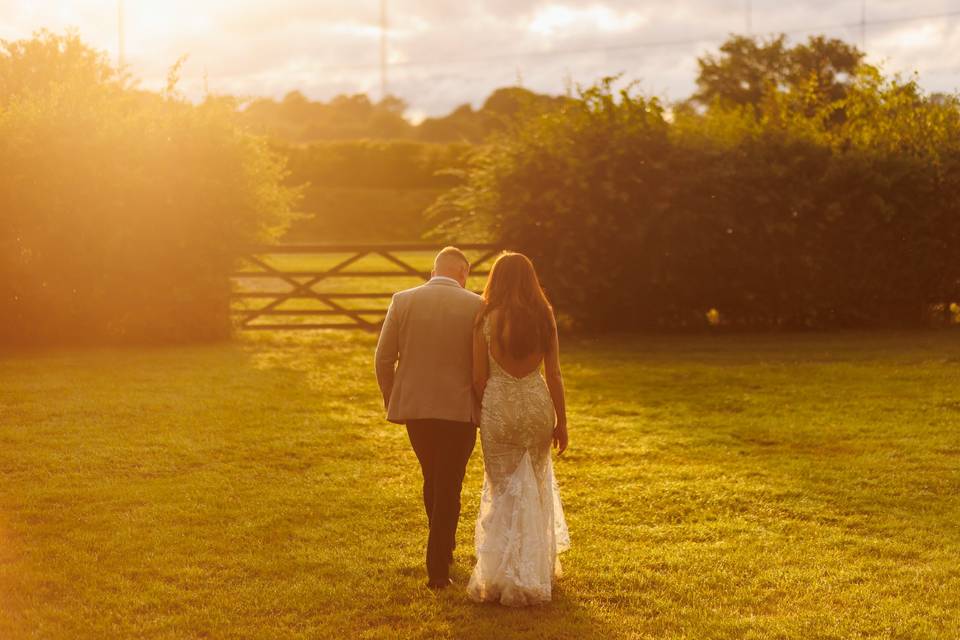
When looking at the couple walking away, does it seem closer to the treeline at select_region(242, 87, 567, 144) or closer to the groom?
the groom

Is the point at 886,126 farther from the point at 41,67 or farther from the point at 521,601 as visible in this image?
the point at 41,67

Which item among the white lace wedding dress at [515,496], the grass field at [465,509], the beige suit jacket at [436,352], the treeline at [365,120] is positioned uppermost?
the treeline at [365,120]

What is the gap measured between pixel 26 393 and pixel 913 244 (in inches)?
559

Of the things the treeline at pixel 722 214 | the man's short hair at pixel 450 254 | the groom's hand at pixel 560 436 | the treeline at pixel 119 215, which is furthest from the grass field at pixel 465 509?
the treeline at pixel 722 214

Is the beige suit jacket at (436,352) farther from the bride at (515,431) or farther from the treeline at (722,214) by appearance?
the treeline at (722,214)

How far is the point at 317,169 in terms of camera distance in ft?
190

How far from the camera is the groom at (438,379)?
6.41 metres

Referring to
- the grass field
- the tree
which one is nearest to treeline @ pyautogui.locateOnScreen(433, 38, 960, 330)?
the grass field

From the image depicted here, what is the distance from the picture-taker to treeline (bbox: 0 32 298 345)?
1775 cm

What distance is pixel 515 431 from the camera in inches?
247

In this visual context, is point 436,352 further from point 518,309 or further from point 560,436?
point 560,436

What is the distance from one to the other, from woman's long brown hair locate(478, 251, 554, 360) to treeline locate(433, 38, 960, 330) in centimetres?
1224

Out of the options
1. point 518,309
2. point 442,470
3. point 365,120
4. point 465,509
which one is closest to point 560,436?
point 442,470

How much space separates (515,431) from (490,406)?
0.20 metres
